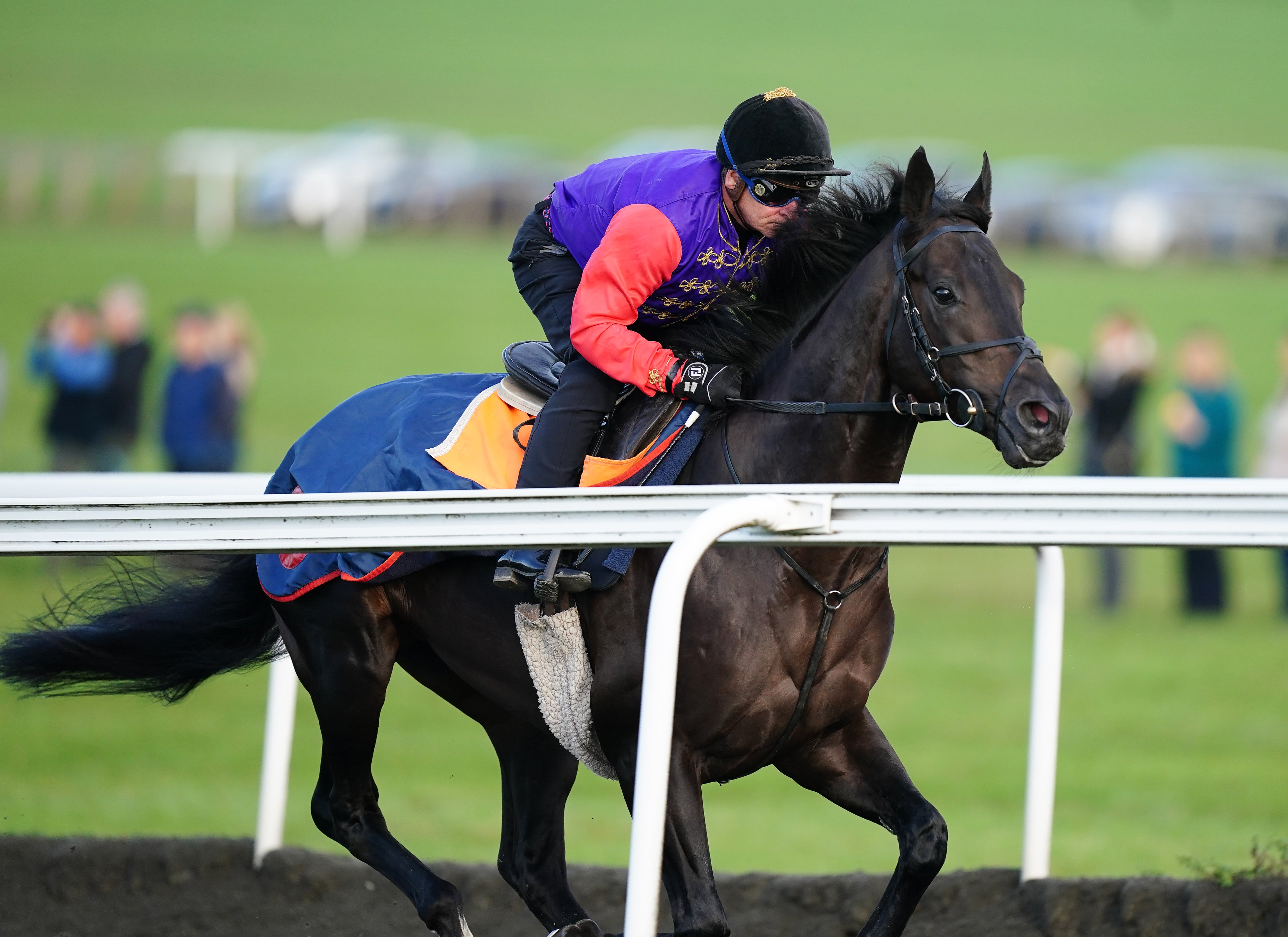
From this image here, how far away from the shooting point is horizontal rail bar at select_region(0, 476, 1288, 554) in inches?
96.0

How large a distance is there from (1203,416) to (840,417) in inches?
311

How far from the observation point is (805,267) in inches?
134

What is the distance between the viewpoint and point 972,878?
409 cm

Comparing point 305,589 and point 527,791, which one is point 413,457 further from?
point 527,791

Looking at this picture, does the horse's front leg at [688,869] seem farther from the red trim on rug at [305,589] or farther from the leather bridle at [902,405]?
the red trim on rug at [305,589]

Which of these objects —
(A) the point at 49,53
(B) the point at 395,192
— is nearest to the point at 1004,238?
(B) the point at 395,192

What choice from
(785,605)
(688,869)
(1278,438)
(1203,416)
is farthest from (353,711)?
(1203,416)

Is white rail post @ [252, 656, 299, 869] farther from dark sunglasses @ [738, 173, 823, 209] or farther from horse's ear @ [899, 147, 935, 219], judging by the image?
horse's ear @ [899, 147, 935, 219]

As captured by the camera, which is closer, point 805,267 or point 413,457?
point 805,267

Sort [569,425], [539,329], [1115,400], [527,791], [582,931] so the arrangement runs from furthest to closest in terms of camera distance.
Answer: [539,329] < [1115,400] < [527,791] < [582,931] < [569,425]

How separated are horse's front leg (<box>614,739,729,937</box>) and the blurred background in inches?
60.1

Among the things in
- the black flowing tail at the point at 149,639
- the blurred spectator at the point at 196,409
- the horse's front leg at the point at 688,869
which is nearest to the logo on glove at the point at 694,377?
the horse's front leg at the point at 688,869

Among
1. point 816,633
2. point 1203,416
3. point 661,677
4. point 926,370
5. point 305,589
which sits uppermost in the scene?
point 926,370

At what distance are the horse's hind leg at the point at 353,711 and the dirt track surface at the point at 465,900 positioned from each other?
0.41 meters
